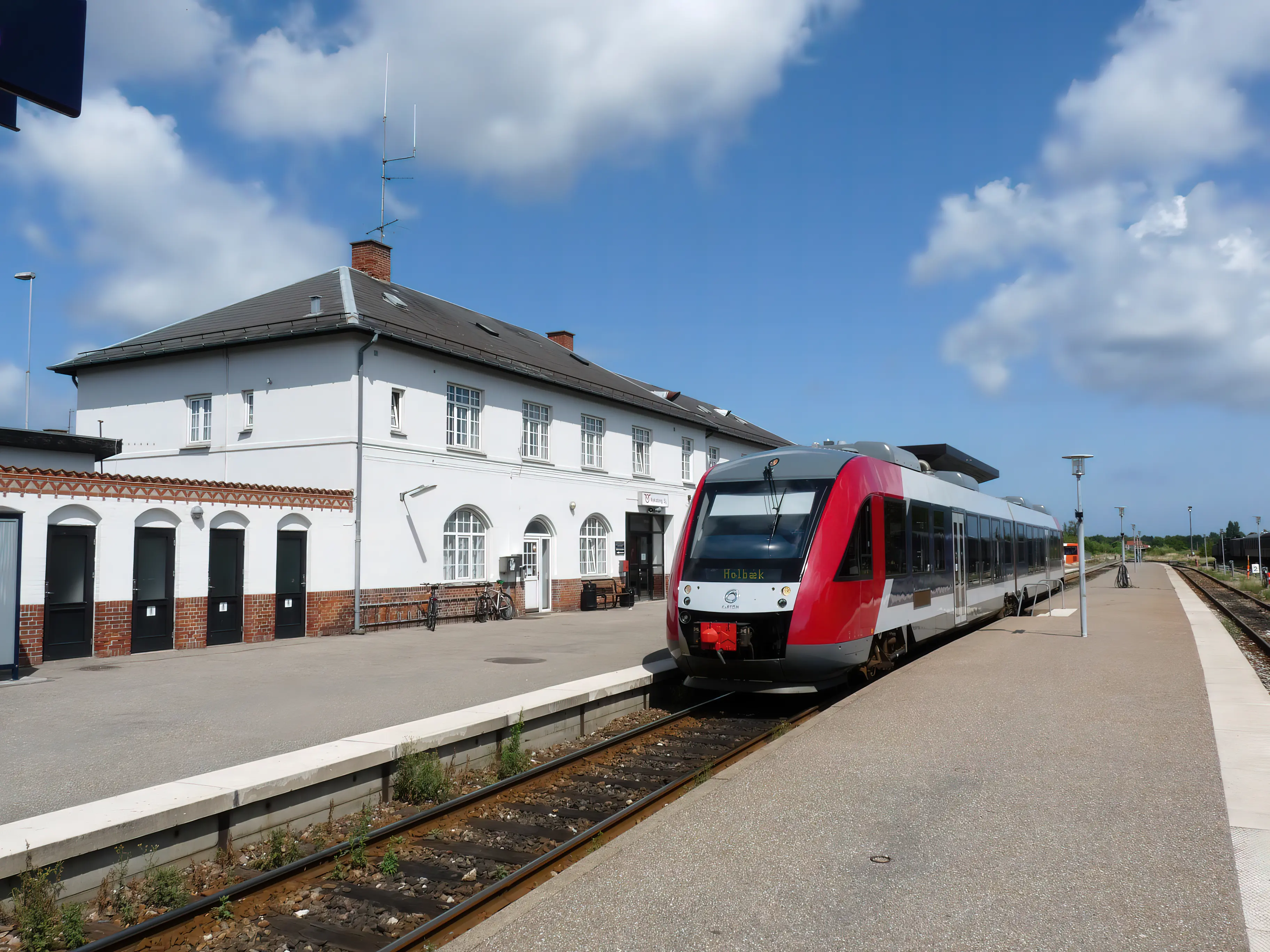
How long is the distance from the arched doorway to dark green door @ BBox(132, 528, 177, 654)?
9365 millimetres

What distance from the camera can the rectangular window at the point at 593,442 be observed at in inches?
1061

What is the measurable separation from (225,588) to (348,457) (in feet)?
12.3

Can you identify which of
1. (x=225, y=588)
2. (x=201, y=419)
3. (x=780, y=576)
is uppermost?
(x=201, y=419)

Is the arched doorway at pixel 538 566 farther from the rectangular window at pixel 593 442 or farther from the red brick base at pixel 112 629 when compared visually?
the red brick base at pixel 112 629

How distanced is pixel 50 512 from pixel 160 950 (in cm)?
1166

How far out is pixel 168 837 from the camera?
18.9 feet

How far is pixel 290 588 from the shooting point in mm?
18203

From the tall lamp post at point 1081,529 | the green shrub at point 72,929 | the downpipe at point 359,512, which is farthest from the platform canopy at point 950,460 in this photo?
the green shrub at point 72,929

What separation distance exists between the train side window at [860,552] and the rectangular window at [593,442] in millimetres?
15918

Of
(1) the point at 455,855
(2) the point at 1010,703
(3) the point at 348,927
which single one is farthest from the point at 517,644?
(3) the point at 348,927

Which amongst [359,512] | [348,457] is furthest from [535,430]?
[359,512]

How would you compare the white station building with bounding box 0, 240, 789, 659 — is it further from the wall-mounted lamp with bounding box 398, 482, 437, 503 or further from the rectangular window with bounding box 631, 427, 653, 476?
the rectangular window with bounding box 631, 427, 653, 476

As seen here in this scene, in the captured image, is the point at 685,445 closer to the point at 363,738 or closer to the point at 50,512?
the point at 50,512

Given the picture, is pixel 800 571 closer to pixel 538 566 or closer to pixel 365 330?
pixel 365 330
